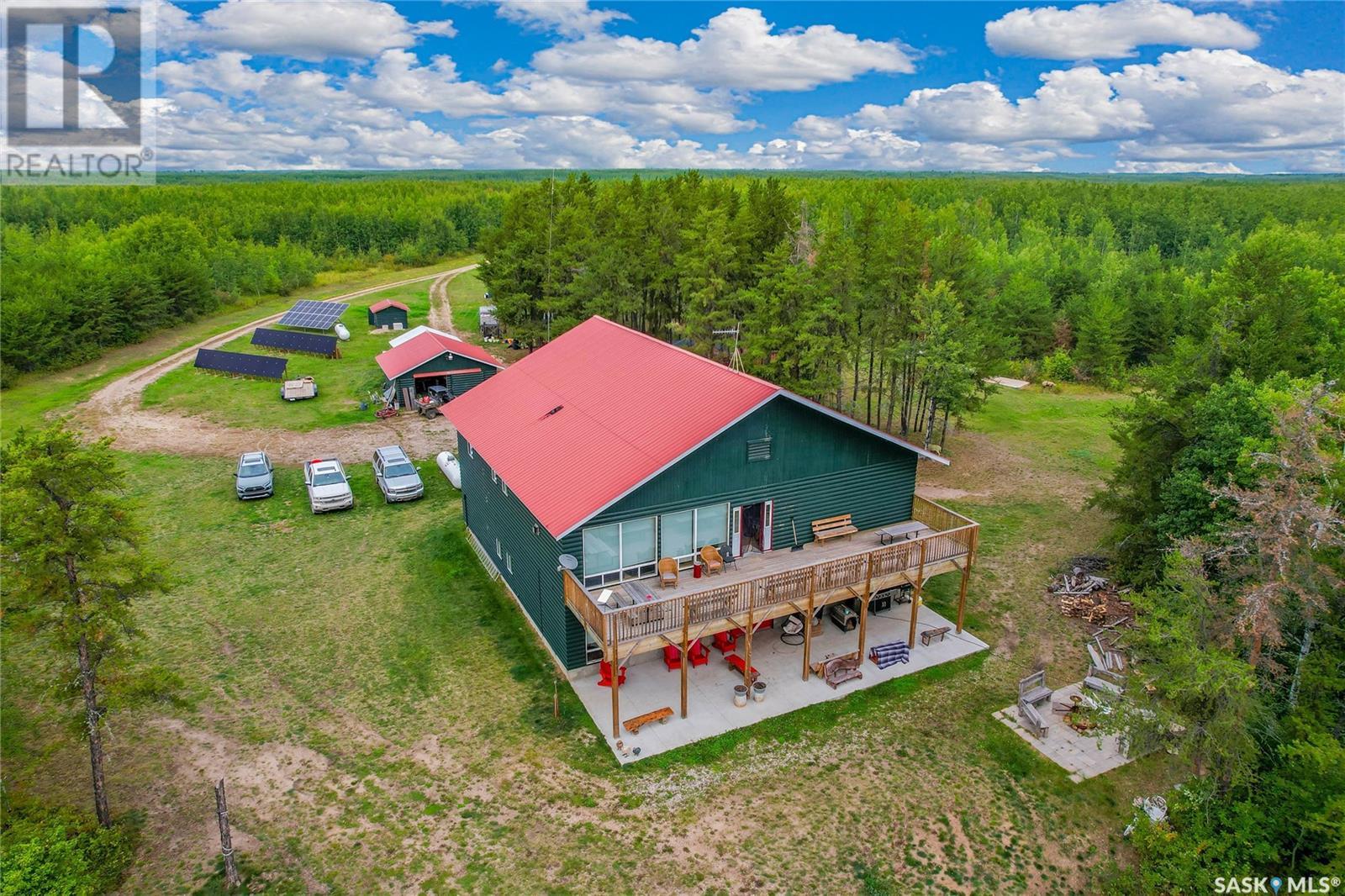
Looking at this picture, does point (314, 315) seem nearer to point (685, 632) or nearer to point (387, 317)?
point (387, 317)

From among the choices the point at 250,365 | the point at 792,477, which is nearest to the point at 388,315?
the point at 250,365

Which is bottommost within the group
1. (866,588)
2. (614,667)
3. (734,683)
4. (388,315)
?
(734,683)

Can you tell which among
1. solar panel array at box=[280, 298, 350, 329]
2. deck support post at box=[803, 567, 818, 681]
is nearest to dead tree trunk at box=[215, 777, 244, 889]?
deck support post at box=[803, 567, 818, 681]

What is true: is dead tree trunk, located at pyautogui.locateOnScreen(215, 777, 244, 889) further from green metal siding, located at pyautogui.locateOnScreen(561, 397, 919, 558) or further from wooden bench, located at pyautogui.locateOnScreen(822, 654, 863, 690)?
wooden bench, located at pyautogui.locateOnScreen(822, 654, 863, 690)

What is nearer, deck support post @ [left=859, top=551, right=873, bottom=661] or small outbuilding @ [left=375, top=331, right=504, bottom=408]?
deck support post @ [left=859, top=551, right=873, bottom=661]

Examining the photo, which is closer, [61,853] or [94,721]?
[61,853]
